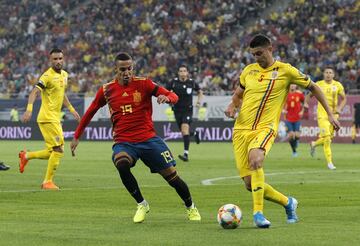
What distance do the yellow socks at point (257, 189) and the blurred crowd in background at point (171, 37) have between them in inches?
1265

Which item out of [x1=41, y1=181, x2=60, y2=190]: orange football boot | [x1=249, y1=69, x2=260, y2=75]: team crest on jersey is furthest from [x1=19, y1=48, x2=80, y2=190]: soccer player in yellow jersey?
[x1=249, y1=69, x2=260, y2=75]: team crest on jersey

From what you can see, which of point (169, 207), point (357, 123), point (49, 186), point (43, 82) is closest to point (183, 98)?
point (43, 82)

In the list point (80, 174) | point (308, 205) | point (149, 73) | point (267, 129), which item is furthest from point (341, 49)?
point (267, 129)

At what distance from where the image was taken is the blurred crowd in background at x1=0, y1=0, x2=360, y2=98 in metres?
47.2

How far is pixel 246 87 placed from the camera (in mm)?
12258

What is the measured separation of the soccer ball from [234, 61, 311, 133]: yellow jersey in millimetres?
1142

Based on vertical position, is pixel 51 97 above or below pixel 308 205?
above

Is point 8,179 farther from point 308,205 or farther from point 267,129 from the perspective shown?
point 267,129

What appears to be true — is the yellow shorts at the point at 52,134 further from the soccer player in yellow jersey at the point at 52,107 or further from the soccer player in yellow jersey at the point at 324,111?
the soccer player in yellow jersey at the point at 324,111

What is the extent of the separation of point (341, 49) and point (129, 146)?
3471 centimetres

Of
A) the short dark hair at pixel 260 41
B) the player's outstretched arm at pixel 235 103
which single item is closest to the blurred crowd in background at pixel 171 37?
the player's outstretched arm at pixel 235 103

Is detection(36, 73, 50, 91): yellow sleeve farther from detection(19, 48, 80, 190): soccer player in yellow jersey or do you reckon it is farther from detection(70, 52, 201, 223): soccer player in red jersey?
detection(70, 52, 201, 223): soccer player in red jersey

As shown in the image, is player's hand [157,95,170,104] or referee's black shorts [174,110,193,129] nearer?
player's hand [157,95,170,104]

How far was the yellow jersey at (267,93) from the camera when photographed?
39.6 feet
